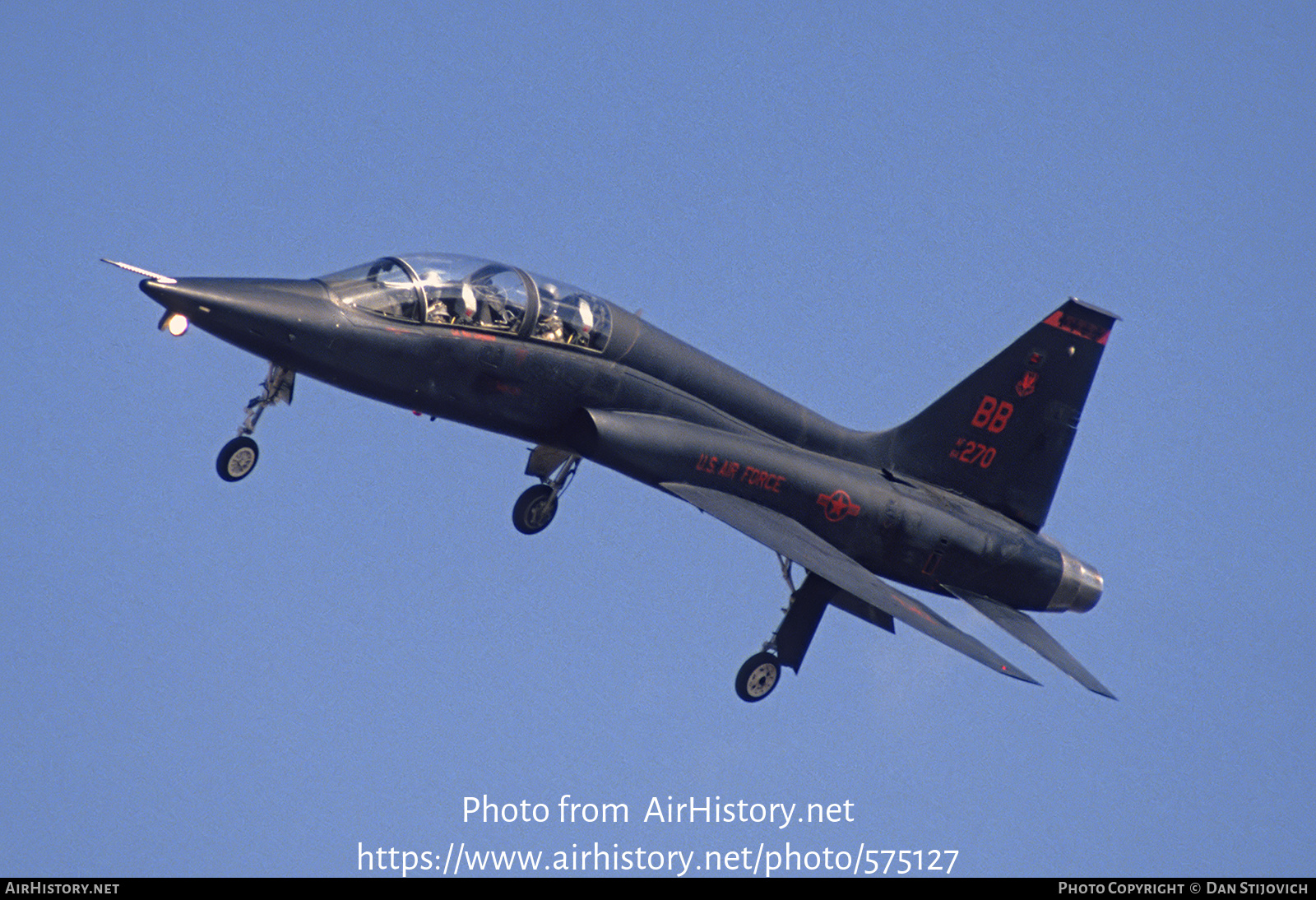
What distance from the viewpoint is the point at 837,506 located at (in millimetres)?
27031

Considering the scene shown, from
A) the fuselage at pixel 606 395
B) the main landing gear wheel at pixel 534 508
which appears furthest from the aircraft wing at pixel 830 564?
the main landing gear wheel at pixel 534 508

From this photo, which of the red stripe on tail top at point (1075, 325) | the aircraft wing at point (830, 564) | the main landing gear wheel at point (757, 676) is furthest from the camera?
the red stripe on tail top at point (1075, 325)

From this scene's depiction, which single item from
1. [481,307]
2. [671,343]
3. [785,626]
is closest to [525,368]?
[481,307]

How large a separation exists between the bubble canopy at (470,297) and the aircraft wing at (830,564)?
2926 mm

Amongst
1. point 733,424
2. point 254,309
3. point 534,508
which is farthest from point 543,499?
point 254,309

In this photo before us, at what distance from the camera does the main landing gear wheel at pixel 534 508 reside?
2697cm

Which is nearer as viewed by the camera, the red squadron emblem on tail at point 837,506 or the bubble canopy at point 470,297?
the bubble canopy at point 470,297

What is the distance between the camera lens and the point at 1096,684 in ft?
85.8

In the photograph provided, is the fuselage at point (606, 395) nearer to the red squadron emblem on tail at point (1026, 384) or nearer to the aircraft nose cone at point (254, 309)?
the aircraft nose cone at point (254, 309)

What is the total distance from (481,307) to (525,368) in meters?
1.11

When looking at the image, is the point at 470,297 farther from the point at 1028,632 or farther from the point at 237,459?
the point at 1028,632

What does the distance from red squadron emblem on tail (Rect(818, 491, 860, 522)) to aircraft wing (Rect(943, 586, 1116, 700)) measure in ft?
7.73

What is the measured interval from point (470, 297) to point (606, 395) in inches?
104

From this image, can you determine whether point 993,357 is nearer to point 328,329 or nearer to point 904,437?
point 904,437
